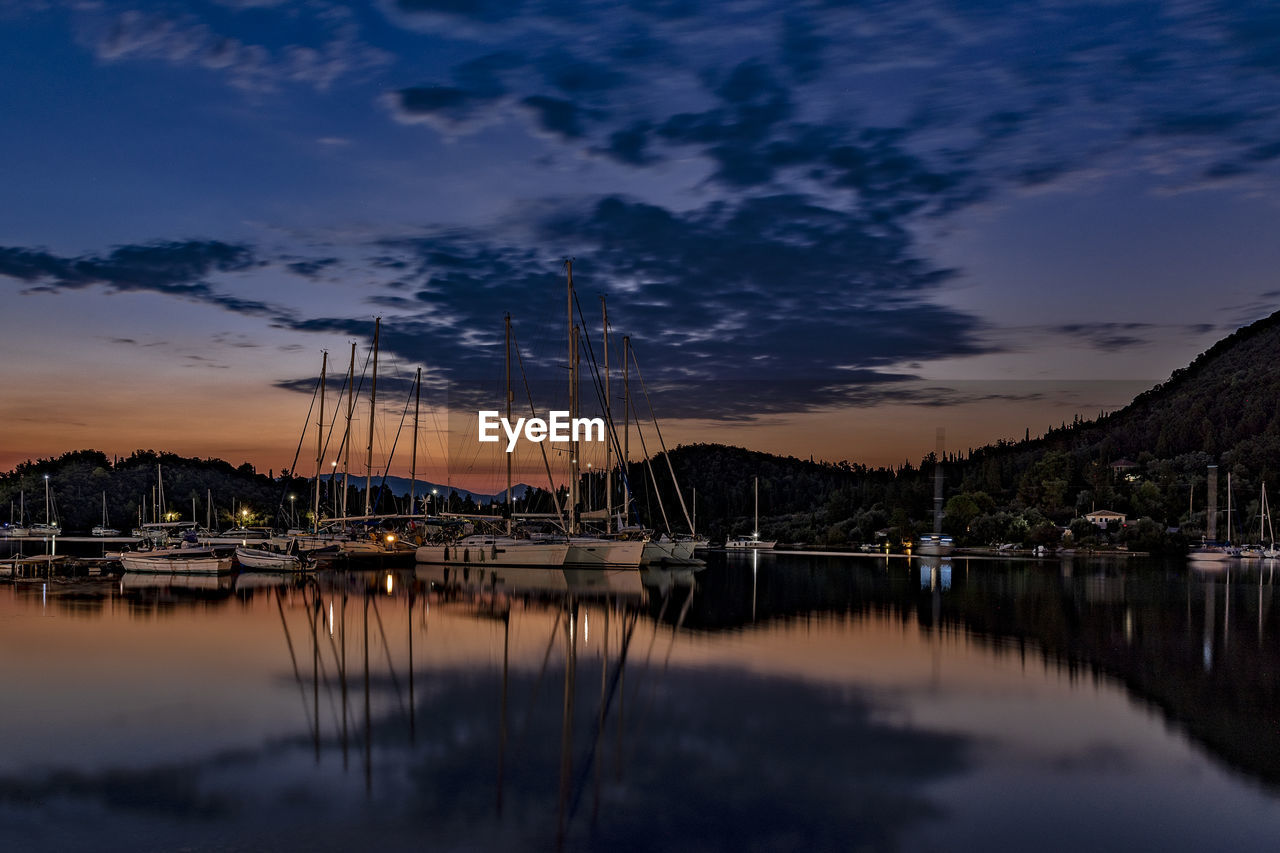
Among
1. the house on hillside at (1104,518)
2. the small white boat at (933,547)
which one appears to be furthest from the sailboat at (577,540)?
the house on hillside at (1104,518)

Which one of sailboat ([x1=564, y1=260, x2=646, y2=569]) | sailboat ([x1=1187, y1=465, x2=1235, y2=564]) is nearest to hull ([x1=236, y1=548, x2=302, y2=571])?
sailboat ([x1=564, y1=260, x2=646, y2=569])

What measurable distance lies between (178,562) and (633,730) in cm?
4455

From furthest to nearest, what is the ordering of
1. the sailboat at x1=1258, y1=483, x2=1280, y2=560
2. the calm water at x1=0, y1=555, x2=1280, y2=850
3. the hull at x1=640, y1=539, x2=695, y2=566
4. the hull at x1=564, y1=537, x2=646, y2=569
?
1. the sailboat at x1=1258, y1=483, x2=1280, y2=560
2. the hull at x1=640, y1=539, x2=695, y2=566
3. the hull at x1=564, y1=537, x2=646, y2=569
4. the calm water at x1=0, y1=555, x2=1280, y2=850

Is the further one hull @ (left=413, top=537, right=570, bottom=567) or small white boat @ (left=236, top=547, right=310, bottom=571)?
hull @ (left=413, top=537, right=570, bottom=567)

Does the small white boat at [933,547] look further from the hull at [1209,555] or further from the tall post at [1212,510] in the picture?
the tall post at [1212,510]

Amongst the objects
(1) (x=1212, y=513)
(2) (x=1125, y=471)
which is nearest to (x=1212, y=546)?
(1) (x=1212, y=513)

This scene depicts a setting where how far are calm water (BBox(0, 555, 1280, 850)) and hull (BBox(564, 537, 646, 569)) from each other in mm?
20341

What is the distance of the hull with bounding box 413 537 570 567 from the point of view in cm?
5647

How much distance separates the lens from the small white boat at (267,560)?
55344 mm

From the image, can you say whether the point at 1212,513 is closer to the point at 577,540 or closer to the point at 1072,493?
the point at 1072,493

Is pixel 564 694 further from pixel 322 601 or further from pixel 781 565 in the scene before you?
pixel 781 565

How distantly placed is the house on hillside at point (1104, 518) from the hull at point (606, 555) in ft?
275

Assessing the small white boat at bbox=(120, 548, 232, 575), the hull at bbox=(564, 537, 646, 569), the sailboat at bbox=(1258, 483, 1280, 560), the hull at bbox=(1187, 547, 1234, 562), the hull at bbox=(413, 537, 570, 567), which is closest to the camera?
the small white boat at bbox=(120, 548, 232, 575)

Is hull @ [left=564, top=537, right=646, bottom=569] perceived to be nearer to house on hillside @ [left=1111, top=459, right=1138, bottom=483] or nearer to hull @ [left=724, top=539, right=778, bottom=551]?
hull @ [left=724, top=539, right=778, bottom=551]
